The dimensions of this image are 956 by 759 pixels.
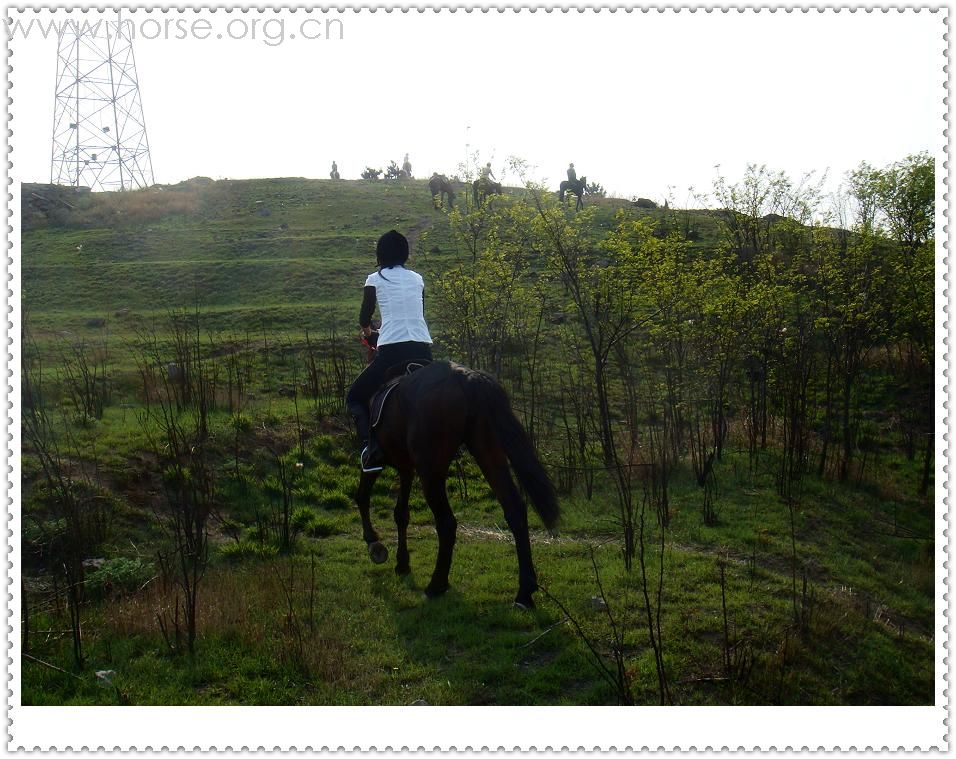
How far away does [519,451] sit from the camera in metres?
6.67

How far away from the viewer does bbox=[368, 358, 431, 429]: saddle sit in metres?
7.67

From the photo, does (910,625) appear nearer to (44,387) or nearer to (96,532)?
(96,532)

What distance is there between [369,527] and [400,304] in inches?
99.5

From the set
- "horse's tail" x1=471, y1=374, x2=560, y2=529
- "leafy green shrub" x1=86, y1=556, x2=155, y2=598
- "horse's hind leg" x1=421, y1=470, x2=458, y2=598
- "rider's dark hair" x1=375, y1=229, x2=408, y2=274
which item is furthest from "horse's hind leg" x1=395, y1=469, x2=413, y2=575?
"leafy green shrub" x1=86, y1=556, x2=155, y2=598

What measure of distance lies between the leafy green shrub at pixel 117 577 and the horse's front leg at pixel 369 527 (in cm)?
219

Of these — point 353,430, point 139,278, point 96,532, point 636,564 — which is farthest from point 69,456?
point 139,278

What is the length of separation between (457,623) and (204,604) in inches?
88.2

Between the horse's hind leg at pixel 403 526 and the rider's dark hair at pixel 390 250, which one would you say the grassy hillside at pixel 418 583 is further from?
Answer: the rider's dark hair at pixel 390 250

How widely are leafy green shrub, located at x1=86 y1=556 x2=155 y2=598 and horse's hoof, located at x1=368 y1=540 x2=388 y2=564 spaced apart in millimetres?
2180

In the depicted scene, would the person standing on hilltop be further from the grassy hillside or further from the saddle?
the grassy hillside

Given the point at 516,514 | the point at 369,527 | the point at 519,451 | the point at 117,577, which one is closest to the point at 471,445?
the point at 519,451

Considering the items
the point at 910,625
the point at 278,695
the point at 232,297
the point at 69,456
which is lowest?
the point at 910,625

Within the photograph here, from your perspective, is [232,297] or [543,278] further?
[232,297]

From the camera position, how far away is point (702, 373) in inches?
549
